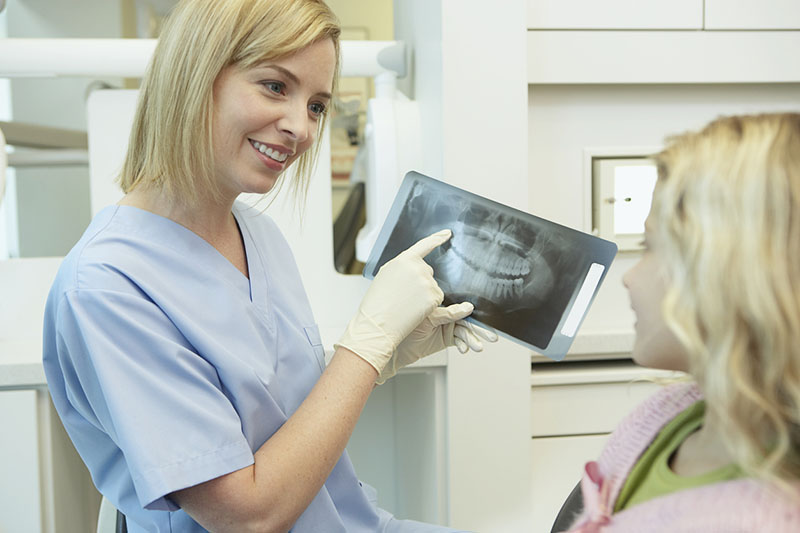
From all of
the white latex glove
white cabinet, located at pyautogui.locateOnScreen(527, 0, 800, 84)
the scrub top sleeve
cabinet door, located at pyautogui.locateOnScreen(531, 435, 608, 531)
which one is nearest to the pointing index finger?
the white latex glove

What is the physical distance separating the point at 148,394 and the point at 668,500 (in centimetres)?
55

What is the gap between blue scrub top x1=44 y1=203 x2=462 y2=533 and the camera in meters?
0.80

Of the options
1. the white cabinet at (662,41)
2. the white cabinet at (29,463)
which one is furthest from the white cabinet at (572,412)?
the white cabinet at (29,463)

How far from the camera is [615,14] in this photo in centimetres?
139

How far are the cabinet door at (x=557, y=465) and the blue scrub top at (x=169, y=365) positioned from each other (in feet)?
1.45

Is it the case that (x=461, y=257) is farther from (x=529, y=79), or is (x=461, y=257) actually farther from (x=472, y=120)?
(x=529, y=79)

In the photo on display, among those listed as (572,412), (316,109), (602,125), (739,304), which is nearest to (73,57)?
(316,109)

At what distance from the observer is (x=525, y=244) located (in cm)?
103

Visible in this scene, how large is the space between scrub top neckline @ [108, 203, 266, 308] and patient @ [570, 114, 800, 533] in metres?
0.59

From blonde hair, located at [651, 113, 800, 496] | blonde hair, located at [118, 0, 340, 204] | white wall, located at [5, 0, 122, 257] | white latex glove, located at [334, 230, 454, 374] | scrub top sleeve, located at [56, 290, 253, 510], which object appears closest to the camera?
blonde hair, located at [651, 113, 800, 496]

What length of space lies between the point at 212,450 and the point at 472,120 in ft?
2.54

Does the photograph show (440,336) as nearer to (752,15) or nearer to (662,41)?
(662,41)

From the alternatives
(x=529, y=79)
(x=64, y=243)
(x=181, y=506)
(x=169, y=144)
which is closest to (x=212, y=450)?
(x=181, y=506)

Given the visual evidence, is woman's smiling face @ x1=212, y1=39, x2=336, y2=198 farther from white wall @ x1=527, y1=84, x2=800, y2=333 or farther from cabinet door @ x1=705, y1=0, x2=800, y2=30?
cabinet door @ x1=705, y1=0, x2=800, y2=30
